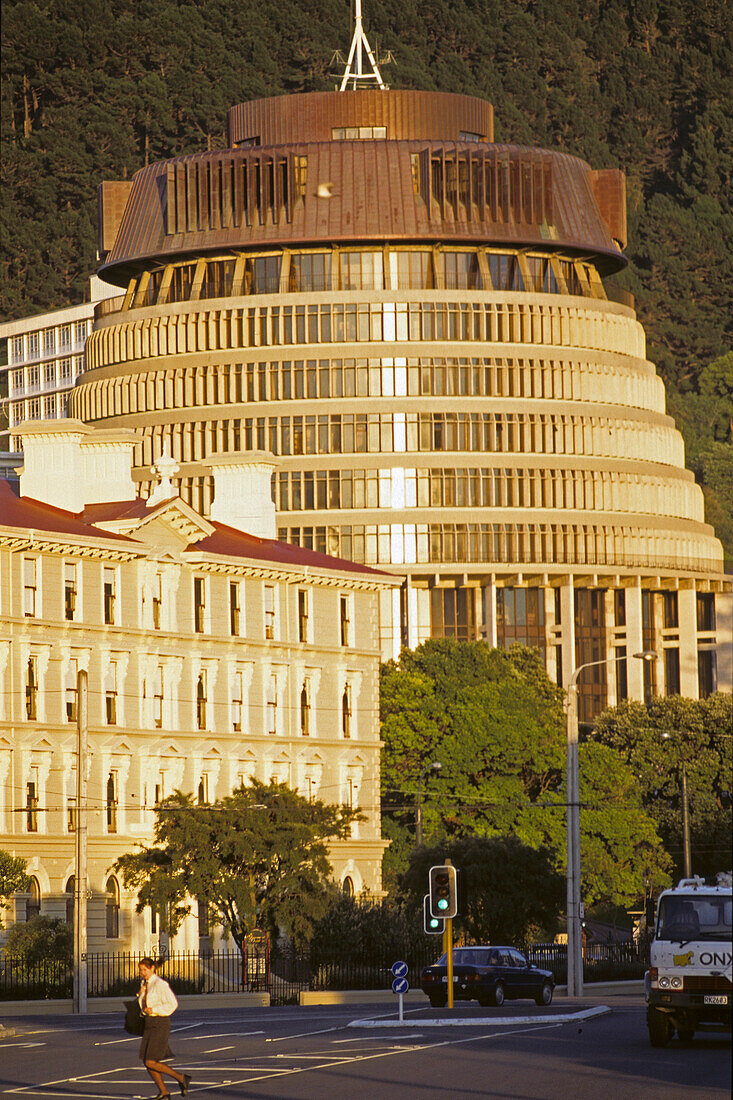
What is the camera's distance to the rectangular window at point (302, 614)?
4833 inches

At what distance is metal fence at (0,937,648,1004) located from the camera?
8738cm

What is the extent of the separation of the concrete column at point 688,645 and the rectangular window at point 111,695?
9292 centimetres

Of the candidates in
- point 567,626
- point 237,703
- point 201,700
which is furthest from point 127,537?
point 567,626

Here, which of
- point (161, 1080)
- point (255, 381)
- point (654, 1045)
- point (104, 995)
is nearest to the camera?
point (161, 1080)

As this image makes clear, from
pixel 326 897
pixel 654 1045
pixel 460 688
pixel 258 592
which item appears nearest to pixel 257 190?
pixel 460 688

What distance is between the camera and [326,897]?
317ft

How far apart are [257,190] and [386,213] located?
9479 millimetres

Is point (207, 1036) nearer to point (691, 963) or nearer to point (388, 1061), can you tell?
point (388, 1061)

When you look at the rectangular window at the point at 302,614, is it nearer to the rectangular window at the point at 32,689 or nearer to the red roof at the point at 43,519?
the red roof at the point at 43,519

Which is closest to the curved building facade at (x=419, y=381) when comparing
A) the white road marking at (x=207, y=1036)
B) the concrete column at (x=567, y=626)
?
the concrete column at (x=567, y=626)

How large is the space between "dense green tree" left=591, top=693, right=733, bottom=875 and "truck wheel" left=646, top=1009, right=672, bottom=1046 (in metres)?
82.3

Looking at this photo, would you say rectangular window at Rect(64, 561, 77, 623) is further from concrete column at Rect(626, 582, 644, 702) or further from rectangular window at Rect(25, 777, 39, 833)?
concrete column at Rect(626, 582, 644, 702)

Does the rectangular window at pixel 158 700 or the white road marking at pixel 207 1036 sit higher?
the rectangular window at pixel 158 700

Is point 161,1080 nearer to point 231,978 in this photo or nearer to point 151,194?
point 231,978
